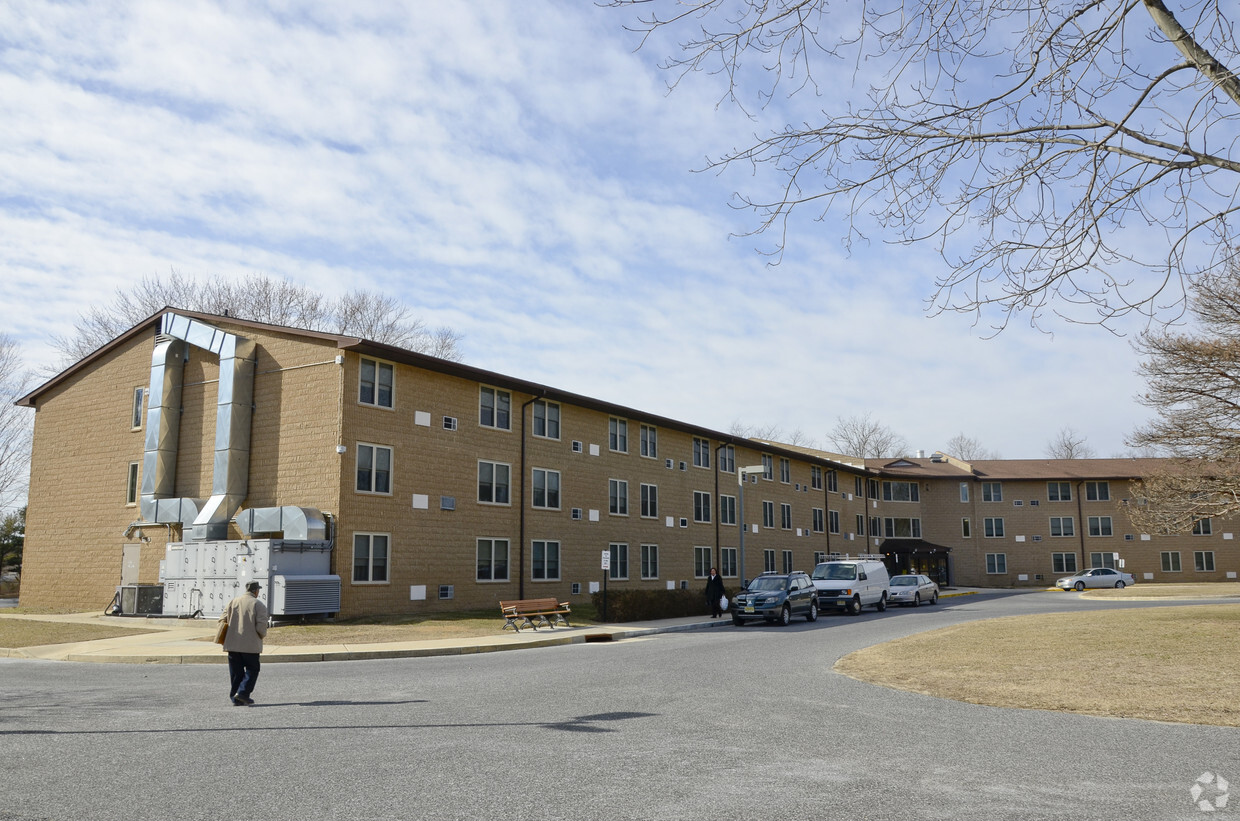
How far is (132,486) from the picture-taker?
32.1m

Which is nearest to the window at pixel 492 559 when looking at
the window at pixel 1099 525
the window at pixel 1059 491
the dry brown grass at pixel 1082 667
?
the dry brown grass at pixel 1082 667

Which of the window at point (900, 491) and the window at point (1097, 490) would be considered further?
the window at point (900, 491)

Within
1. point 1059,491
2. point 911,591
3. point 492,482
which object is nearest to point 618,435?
point 492,482

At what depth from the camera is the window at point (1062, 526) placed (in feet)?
214

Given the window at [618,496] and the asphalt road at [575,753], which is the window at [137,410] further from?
the asphalt road at [575,753]

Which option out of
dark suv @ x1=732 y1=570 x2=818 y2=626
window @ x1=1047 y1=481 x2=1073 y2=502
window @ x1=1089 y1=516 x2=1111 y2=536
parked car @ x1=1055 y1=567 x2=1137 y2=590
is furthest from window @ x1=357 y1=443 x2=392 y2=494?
window @ x1=1089 y1=516 x2=1111 y2=536

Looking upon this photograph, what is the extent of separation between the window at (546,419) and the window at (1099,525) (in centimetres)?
4659

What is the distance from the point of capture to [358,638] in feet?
69.9

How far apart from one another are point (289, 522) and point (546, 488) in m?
10.6

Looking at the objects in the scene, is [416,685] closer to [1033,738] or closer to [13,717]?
[13,717]

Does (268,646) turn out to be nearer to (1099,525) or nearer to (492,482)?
(492,482)

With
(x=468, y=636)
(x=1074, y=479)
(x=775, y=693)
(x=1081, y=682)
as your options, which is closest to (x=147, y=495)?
(x=468, y=636)

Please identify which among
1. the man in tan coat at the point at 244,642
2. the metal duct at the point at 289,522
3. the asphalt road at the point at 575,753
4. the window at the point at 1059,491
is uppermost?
the window at the point at 1059,491

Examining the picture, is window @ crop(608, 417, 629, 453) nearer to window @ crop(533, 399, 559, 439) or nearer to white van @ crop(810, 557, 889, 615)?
window @ crop(533, 399, 559, 439)
